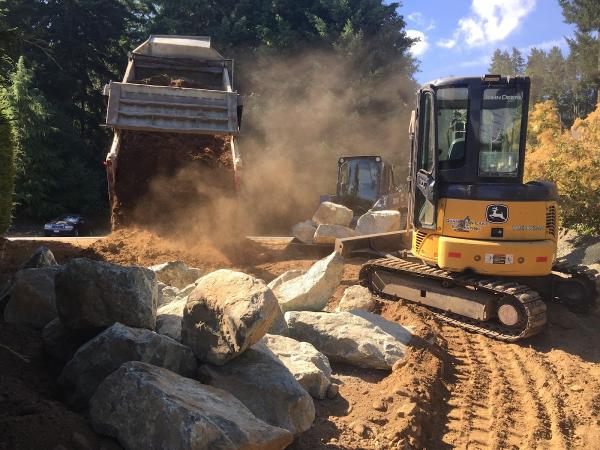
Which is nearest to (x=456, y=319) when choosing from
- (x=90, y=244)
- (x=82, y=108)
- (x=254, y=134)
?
(x=90, y=244)

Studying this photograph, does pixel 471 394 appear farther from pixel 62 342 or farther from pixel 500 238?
pixel 62 342

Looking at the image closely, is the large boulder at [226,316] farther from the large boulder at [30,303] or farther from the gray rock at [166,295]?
the gray rock at [166,295]

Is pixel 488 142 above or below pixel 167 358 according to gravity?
above

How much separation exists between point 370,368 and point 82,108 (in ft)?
81.8

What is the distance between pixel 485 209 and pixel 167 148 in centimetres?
613

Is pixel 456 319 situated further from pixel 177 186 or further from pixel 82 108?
pixel 82 108

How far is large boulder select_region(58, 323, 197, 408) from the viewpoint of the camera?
3594mm

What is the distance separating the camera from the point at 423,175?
7125 millimetres

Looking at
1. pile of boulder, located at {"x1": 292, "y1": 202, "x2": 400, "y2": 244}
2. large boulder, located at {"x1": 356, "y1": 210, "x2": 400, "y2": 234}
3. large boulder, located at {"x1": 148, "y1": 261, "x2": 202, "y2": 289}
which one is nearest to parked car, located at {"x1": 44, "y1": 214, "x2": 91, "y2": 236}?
pile of boulder, located at {"x1": 292, "y1": 202, "x2": 400, "y2": 244}

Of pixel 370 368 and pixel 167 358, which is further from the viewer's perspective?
pixel 370 368

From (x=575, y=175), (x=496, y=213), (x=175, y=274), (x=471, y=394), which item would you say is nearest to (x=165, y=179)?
(x=175, y=274)

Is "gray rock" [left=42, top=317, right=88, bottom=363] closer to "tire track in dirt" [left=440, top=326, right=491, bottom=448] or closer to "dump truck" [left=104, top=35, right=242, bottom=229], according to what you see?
"tire track in dirt" [left=440, top=326, right=491, bottom=448]

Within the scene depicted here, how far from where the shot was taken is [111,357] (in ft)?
12.1

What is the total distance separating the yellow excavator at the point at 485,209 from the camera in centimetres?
663
